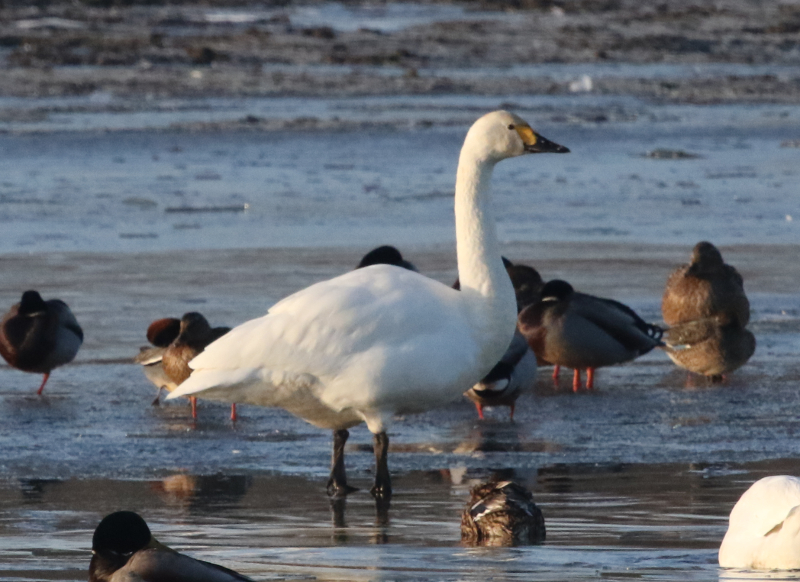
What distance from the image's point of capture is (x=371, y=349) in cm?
643

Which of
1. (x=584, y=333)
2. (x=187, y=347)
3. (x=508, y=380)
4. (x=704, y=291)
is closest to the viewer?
(x=508, y=380)

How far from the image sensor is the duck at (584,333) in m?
9.22

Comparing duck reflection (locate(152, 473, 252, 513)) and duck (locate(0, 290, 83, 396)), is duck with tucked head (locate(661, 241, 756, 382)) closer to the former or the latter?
duck reflection (locate(152, 473, 252, 513))

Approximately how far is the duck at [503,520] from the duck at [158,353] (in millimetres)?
3415

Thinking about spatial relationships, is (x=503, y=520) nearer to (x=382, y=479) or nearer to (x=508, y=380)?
(x=382, y=479)

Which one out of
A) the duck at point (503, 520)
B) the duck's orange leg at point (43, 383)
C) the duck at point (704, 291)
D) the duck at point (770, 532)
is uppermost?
the duck at point (770, 532)

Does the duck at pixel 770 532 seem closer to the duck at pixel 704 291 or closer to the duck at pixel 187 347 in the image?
the duck at pixel 187 347

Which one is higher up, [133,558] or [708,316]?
[133,558]

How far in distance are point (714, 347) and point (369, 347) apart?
323cm

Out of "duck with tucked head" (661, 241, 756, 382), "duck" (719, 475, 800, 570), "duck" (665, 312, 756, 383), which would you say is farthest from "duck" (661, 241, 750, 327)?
"duck" (719, 475, 800, 570)

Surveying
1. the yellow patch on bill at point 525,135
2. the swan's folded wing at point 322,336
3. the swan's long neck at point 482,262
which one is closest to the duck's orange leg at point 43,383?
the swan's folded wing at point 322,336

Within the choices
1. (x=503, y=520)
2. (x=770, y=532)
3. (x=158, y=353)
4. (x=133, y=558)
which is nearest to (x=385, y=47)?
(x=158, y=353)

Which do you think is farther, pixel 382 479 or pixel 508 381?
pixel 508 381

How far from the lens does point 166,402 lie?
880 centimetres
